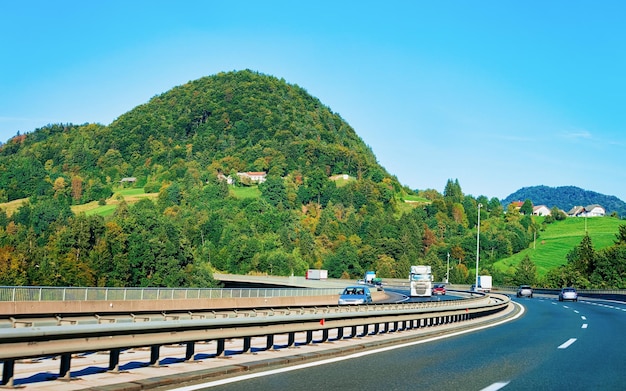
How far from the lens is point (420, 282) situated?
7431cm

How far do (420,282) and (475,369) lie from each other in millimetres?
61412

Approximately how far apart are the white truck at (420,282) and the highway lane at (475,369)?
5318 centimetres

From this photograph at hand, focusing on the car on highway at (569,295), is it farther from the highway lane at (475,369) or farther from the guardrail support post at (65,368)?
the guardrail support post at (65,368)

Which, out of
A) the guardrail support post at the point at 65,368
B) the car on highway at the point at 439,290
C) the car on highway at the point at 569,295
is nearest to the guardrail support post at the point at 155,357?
the guardrail support post at the point at 65,368

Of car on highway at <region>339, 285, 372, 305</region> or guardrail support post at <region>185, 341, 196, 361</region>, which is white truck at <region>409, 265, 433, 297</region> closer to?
car on highway at <region>339, 285, 372, 305</region>

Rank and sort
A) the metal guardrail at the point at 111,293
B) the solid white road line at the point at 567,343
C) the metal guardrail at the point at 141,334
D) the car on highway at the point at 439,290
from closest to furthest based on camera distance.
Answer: the metal guardrail at the point at 141,334
the solid white road line at the point at 567,343
the metal guardrail at the point at 111,293
the car on highway at the point at 439,290

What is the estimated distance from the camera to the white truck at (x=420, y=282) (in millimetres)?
74250

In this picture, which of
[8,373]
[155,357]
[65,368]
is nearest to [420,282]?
[155,357]

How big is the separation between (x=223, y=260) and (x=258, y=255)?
12.7 m

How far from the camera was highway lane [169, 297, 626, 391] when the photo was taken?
37.2 ft

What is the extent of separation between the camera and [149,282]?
410ft

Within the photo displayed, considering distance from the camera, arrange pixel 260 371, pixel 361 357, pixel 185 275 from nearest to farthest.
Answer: pixel 260 371
pixel 361 357
pixel 185 275

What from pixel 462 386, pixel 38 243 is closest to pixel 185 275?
pixel 38 243

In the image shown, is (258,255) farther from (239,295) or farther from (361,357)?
(361,357)
